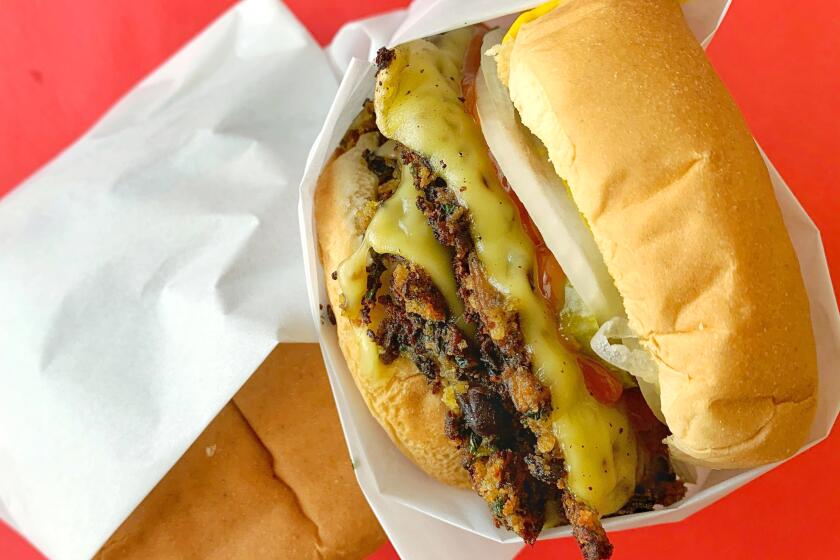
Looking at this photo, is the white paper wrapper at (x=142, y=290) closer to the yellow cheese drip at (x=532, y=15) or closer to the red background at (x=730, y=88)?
the red background at (x=730, y=88)

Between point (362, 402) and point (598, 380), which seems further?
point (362, 402)

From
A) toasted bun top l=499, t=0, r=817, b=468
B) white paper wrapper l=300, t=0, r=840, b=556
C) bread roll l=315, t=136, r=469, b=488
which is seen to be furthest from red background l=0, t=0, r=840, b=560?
toasted bun top l=499, t=0, r=817, b=468

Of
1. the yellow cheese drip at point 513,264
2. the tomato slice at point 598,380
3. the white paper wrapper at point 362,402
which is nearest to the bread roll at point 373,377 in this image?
the white paper wrapper at point 362,402

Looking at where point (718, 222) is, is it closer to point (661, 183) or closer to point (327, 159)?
point (661, 183)

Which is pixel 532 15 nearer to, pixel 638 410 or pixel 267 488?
pixel 638 410

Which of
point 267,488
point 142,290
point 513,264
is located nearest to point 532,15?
point 513,264

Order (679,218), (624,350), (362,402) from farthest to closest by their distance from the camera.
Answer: (362,402) < (624,350) < (679,218)

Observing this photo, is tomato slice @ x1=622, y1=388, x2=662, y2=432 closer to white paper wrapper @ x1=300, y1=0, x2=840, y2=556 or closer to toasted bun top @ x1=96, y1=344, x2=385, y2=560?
white paper wrapper @ x1=300, y1=0, x2=840, y2=556
